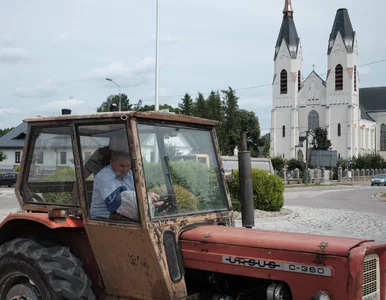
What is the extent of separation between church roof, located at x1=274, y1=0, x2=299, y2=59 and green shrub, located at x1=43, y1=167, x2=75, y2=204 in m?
102

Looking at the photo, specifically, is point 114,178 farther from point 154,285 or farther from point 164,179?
point 154,285

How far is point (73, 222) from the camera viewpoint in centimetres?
488

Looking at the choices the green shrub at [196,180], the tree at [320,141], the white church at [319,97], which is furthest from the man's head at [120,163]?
the white church at [319,97]

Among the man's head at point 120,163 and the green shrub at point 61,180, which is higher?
the man's head at point 120,163

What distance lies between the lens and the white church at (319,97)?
100000mm

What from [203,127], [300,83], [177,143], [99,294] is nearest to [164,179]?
[177,143]

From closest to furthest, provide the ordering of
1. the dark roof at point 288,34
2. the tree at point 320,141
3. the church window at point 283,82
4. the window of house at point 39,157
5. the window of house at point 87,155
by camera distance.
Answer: the window of house at point 87,155
the window of house at point 39,157
the tree at point 320,141
the dark roof at point 288,34
the church window at point 283,82

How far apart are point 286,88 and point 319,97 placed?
21.7 feet

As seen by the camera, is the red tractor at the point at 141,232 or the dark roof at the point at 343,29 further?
the dark roof at the point at 343,29

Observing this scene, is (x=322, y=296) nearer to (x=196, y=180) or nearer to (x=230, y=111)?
(x=196, y=180)

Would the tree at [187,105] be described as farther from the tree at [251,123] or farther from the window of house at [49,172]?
the window of house at [49,172]

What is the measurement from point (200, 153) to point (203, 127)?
25cm

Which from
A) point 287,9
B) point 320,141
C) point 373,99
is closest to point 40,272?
point 320,141

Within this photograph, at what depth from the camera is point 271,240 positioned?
164 inches
